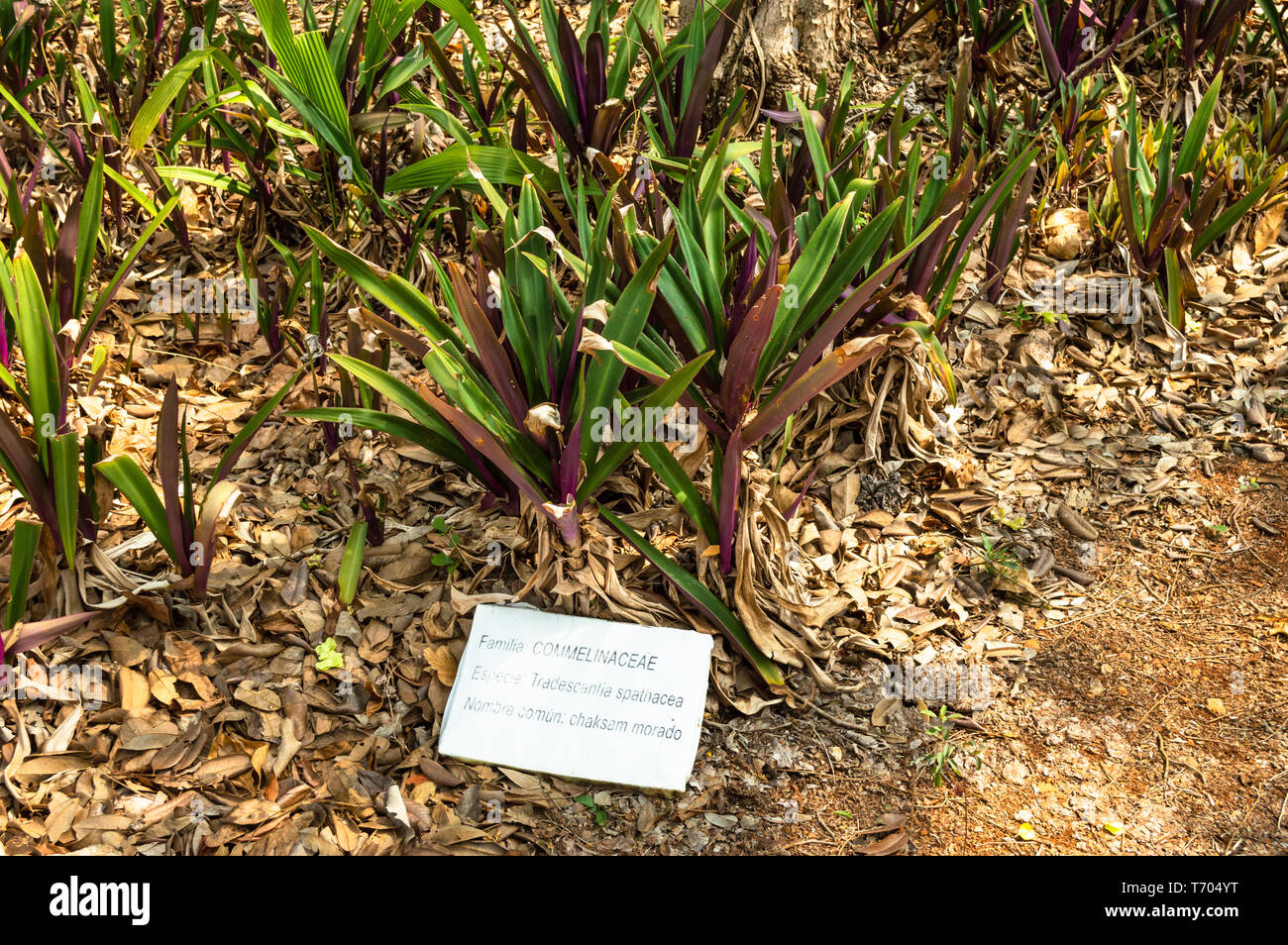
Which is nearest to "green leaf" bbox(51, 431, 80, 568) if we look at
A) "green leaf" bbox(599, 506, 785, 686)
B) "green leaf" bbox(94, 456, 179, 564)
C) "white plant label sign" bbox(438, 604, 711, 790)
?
"green leaf" bbox(94, 456, 179, 564)

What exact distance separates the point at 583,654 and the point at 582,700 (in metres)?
0.08

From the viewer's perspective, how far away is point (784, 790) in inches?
59.6

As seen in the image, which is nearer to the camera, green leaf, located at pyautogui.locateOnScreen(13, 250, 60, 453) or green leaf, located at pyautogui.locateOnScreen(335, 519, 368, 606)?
green leaf, located at pyautogui.locateOnScreen(13, 250, 60, 453)

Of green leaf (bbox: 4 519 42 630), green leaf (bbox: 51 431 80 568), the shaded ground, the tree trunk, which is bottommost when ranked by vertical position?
the shaded ground

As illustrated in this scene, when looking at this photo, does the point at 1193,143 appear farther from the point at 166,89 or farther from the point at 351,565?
the point at 166,89

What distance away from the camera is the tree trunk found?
8.20 ft

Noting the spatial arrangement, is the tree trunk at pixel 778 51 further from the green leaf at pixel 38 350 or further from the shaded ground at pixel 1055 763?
the green leaf at pixel 38 350

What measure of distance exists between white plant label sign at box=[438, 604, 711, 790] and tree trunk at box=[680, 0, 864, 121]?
1.55 meters

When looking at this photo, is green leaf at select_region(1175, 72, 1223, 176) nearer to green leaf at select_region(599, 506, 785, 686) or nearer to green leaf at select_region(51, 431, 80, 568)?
green leaf at select_region(599, 506, 785, 686)

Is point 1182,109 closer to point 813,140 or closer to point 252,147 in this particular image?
point 813,140

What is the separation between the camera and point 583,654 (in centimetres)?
157

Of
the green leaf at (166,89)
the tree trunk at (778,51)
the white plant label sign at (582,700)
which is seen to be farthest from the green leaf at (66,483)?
the tree trunk at (778,51)
